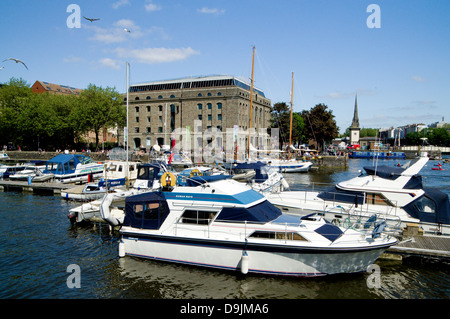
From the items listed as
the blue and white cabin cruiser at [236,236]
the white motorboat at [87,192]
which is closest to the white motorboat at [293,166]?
the white motorboat at [87,192]

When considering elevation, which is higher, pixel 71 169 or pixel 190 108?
pixel 190 108

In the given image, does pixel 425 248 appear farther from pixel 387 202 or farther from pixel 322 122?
pixel 322 122

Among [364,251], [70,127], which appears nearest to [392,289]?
[364,251]

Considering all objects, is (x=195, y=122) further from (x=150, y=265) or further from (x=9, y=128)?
(x=150, y=265)

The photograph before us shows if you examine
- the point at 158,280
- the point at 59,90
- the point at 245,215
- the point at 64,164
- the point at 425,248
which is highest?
the point at 59,90

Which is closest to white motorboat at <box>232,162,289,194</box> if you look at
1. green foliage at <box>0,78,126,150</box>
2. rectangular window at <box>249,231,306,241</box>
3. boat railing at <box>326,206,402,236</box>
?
boat railing at <box>326,206,402,236</box>

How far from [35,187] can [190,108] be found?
46.7m

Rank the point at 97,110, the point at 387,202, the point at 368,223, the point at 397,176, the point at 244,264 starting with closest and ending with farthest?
1. the point at 244,264
2. the point at 368,223
3. the point at 387,202
4. the point at 397,176
5. the point at 97,110

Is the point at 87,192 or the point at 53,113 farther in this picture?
the point at 53,113

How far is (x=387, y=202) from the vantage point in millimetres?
15969

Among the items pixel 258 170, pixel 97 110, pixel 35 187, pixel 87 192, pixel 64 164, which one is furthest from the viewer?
pixel 97 110

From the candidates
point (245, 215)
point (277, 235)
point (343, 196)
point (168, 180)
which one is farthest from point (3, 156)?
point (277, 235)
